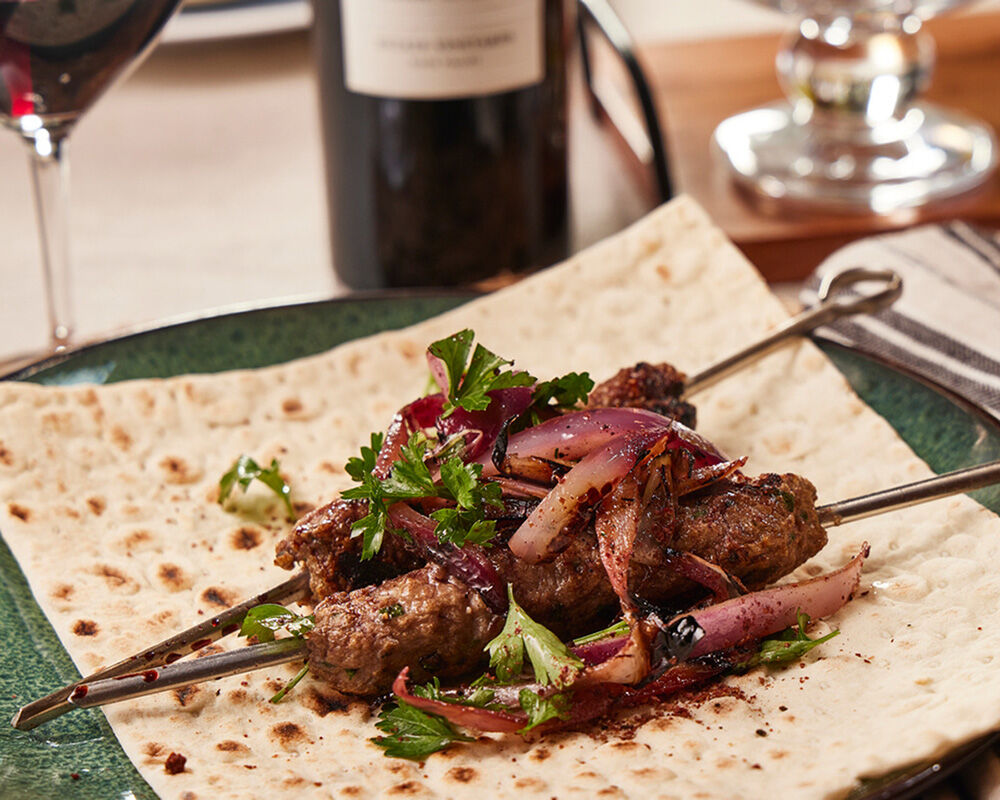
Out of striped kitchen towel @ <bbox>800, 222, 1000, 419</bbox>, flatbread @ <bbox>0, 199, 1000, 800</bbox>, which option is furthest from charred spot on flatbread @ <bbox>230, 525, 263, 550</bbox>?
striped kitchen towel @ <bbox>800, 222, 1000, 419</bbox>

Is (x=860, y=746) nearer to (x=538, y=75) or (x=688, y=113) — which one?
(x=538, y=75)

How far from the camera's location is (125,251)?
14.1 feet

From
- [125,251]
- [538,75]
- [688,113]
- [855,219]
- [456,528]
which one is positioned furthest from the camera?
[688,113]

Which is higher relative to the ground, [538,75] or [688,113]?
[538,75]

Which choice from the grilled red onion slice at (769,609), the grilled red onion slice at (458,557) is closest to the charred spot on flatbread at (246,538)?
the grilled red onion slice at (458,557)

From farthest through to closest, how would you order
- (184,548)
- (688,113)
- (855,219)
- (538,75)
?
1. (688,113)
2. (855,219)
3. (538,75)
4. (184,548)

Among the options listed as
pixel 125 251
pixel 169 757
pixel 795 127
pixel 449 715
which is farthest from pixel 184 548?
pixel 795 127

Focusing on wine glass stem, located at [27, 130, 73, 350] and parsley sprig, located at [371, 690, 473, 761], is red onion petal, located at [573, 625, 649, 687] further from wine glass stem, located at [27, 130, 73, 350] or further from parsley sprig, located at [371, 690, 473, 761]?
wine glass stem, located at [27, 130, 73, 350]

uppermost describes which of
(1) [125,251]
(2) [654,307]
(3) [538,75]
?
(3) [538,75]

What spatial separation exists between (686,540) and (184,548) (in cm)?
90

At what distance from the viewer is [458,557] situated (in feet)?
6.63

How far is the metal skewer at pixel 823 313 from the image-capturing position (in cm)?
271

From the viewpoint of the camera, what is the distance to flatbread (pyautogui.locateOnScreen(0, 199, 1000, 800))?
1793mm

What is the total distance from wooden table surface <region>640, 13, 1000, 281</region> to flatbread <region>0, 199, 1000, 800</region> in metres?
0.82
